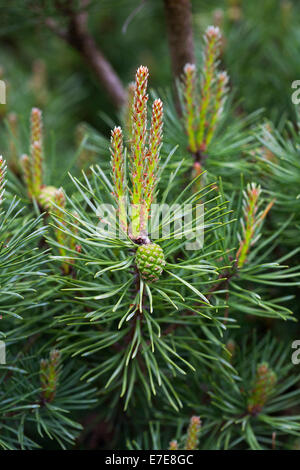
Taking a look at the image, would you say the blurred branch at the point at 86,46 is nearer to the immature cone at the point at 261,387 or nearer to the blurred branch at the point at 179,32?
the blurred branch at the point at 179,32

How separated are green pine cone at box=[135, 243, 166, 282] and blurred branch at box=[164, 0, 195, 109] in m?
0.28

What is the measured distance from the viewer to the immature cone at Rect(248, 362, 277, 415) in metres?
0.52

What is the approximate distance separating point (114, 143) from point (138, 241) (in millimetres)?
82

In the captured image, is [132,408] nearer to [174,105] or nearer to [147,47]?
[174,105]

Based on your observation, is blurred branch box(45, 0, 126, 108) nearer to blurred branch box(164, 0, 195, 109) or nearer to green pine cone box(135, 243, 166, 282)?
blurred branch box(164, 0, 195, 109)

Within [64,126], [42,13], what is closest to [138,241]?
[42,13]

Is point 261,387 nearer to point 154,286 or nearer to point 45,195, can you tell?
point 154,286

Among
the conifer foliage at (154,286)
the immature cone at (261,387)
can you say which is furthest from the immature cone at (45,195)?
the immature cone at (261,387)

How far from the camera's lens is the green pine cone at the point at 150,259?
0.42m

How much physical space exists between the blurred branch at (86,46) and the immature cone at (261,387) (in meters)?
0.41

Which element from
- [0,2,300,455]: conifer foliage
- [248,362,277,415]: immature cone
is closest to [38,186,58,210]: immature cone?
[0,2,300,455]: conifer foliage

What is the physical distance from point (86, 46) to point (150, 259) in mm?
458

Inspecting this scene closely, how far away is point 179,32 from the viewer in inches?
24.5
